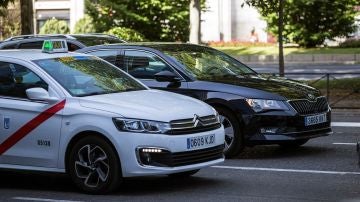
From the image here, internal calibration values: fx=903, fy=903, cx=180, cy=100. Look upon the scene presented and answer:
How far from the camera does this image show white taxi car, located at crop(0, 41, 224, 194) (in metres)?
8.90

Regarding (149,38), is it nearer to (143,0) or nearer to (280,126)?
(143,0)

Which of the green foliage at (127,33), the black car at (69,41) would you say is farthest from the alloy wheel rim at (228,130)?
the green foliage at (127,33)

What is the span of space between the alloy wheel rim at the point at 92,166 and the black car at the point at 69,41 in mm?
9221

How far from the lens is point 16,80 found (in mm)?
9820

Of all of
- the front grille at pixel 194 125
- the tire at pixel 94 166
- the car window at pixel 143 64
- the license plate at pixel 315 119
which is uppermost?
the car window at pixel 143 64

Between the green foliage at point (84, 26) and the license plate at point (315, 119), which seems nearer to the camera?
the license plate at point (315, 119)

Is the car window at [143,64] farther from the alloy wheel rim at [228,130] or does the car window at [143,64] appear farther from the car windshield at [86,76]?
the car windshield at [86,76]

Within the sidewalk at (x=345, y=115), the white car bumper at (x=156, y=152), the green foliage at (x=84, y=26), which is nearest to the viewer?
the white car bumper at (x=156, y=152)

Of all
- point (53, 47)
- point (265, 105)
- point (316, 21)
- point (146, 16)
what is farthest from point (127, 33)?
point (53, 47)

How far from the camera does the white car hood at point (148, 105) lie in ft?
29.3

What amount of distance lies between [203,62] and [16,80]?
343 centimetres

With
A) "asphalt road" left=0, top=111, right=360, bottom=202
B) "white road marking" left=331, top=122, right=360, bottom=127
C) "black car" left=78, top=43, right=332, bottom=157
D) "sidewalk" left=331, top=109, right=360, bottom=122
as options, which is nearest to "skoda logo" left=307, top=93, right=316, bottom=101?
"black car" left=78, top=43, right=332, bottom=157

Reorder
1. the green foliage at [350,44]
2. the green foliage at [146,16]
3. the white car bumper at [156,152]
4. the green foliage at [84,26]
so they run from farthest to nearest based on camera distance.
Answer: the green foliage at [84,26]
the green foliage at [350,44]
the green foliage at [146,16]
the white car bumper at [156,152]

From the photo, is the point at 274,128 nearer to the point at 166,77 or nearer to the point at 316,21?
the point at 166,77
